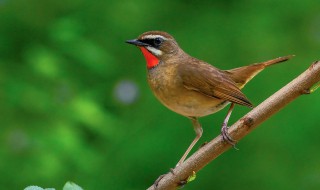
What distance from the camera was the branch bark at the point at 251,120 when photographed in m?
3.21

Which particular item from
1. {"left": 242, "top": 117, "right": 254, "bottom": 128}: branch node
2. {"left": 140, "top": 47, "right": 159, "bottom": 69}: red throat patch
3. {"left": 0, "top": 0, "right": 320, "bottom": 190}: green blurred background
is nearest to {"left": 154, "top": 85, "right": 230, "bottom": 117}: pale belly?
{"left": 140, "top": 47, "right": 159, "bottom": 69}: red throat patch

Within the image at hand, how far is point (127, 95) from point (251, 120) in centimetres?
444

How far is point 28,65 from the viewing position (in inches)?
284

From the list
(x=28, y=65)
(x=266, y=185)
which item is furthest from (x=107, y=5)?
(x=266, y=185)

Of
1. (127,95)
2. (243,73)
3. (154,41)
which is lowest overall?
(127,95)

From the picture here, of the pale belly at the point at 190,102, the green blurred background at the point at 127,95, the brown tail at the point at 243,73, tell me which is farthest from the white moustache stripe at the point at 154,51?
the green blurred background at the point at 127,95

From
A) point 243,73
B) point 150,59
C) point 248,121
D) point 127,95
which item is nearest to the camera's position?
point 248,121

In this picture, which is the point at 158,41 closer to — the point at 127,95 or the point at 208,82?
the point at 208,82

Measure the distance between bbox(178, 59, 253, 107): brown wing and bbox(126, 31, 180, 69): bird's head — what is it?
0.45ft

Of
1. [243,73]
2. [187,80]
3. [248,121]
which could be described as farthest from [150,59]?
[248,121]

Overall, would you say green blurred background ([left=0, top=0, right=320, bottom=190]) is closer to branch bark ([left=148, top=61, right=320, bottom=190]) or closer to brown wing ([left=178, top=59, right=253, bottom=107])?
brown wing ([left=178, top=59, right=253, bottom=107])

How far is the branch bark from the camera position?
10.5 feet

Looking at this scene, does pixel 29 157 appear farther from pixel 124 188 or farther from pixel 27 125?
pixel 124 188

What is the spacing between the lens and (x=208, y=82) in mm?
4633
